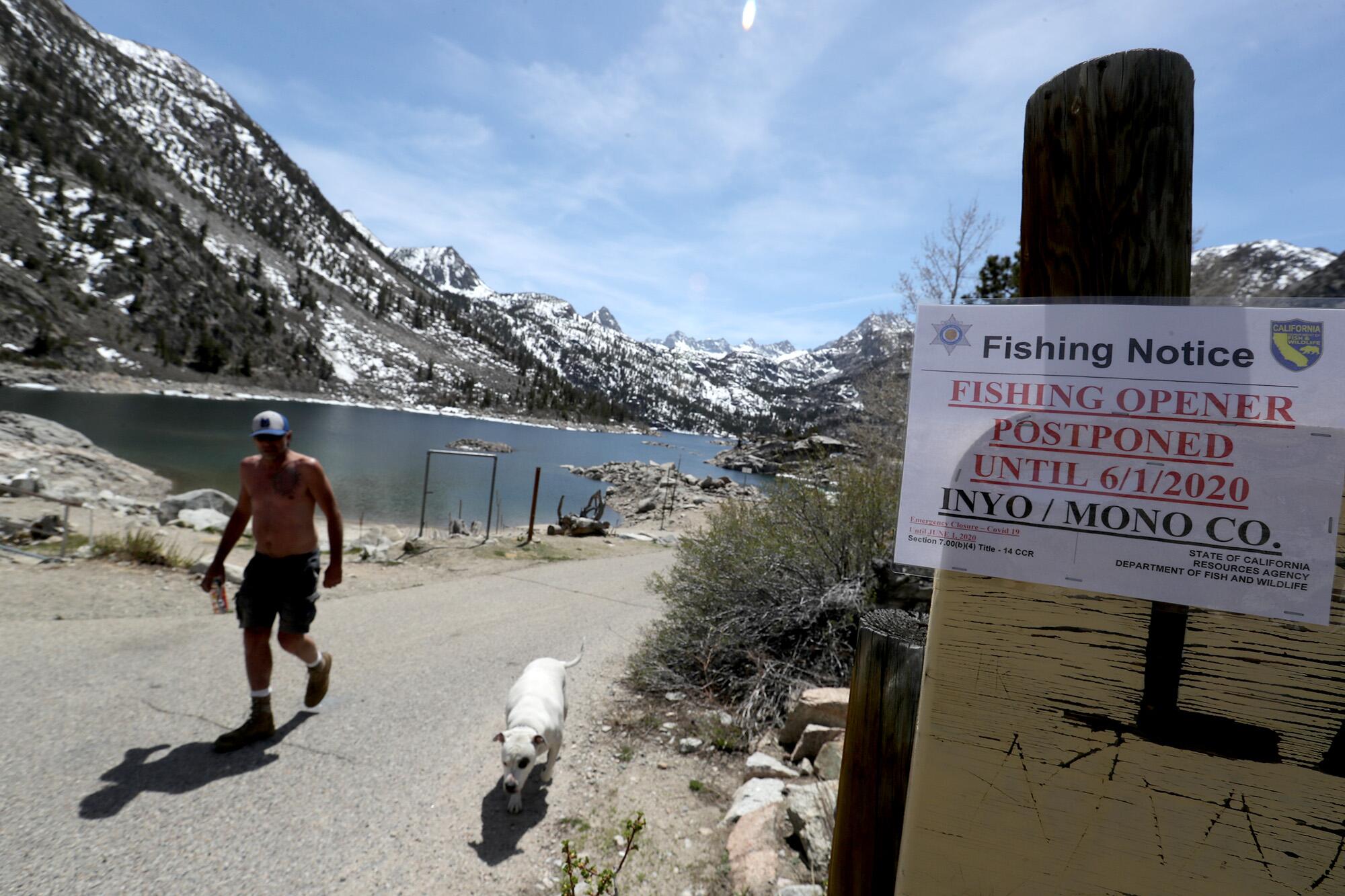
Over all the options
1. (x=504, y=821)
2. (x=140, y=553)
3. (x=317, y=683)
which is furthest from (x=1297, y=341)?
(x=140, y=553)

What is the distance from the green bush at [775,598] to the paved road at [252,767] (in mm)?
858

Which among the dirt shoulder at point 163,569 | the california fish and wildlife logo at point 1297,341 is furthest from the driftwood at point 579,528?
the california fish and wildlife logo at point 1297,341

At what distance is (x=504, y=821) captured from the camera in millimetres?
3393

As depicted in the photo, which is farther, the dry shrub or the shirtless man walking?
the dry shrub

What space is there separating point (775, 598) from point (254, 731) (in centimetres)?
388

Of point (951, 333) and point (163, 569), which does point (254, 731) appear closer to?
point (951, 333)

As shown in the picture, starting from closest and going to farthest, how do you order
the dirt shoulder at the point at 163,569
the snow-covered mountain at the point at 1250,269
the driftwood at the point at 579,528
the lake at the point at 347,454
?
the dirt shoulder at the point at 163,569 < the snow-covered mountain at the point at 1250,269 < the driftwood at the point at 579,528 < the lake at the point at 347,454

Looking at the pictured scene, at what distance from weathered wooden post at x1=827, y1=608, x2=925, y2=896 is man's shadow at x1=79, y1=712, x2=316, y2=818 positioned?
12.4ft

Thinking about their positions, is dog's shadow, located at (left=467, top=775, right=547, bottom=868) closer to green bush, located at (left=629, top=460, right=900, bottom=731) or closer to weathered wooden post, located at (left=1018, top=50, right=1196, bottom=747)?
green bush, located at (left=629, top=460, right=900, bottom=731)

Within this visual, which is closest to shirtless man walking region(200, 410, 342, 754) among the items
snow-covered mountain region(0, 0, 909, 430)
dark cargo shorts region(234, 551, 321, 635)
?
dark cargo shorts region(234, 551, 321, 635)

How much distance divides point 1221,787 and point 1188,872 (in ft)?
0.48

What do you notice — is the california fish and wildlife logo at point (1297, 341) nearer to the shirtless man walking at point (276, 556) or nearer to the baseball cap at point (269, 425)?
the shirtless man walking at point (276, 556)

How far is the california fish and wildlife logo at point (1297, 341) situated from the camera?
2.98 ft

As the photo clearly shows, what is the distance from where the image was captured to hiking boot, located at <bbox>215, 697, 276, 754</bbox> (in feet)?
12.3
